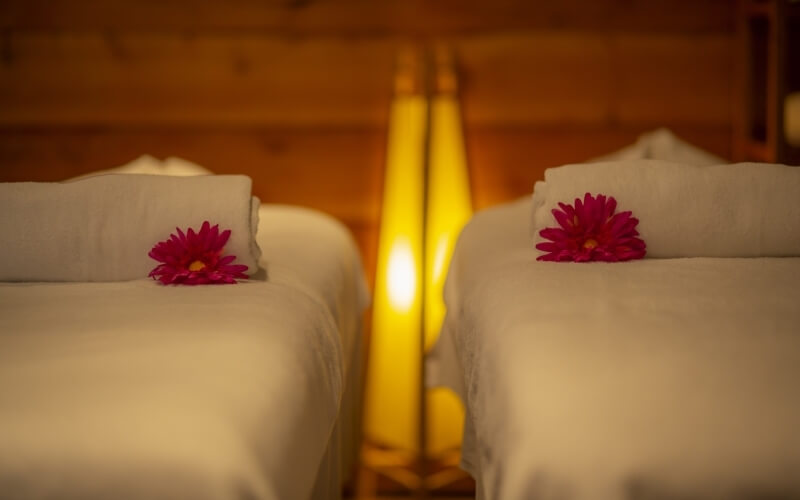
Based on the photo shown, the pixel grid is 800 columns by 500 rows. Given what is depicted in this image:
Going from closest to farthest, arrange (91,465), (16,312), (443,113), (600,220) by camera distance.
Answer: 1. (91,465)
2. (16,312)
3. (600,220)
4. (443,113)

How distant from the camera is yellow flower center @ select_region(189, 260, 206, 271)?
1.55m

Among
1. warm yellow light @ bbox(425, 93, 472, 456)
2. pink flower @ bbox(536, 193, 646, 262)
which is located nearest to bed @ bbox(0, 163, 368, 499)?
pink flower @ bbox(536, 193, 646, 262)

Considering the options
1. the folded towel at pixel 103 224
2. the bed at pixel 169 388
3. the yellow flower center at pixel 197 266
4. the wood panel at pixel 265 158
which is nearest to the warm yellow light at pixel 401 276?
the wood panel at pixel 265 158

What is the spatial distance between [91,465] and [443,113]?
1525 mm

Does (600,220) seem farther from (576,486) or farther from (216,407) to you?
(216,407)

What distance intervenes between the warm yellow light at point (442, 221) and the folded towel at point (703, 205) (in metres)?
0.52

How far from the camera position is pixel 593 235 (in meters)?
1.66

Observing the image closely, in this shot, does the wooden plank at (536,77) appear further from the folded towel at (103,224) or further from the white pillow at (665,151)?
the folded towel at (103,224)

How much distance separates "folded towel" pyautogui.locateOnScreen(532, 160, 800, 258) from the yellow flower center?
621mm

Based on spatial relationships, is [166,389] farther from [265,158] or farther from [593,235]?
[265,158]

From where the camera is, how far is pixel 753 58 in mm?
2348

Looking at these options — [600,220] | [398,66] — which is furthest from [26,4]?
[600,220]

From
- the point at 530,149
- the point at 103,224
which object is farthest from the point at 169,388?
the point at 530,149

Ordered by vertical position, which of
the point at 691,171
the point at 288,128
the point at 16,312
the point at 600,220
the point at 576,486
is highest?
the point at 288,128
